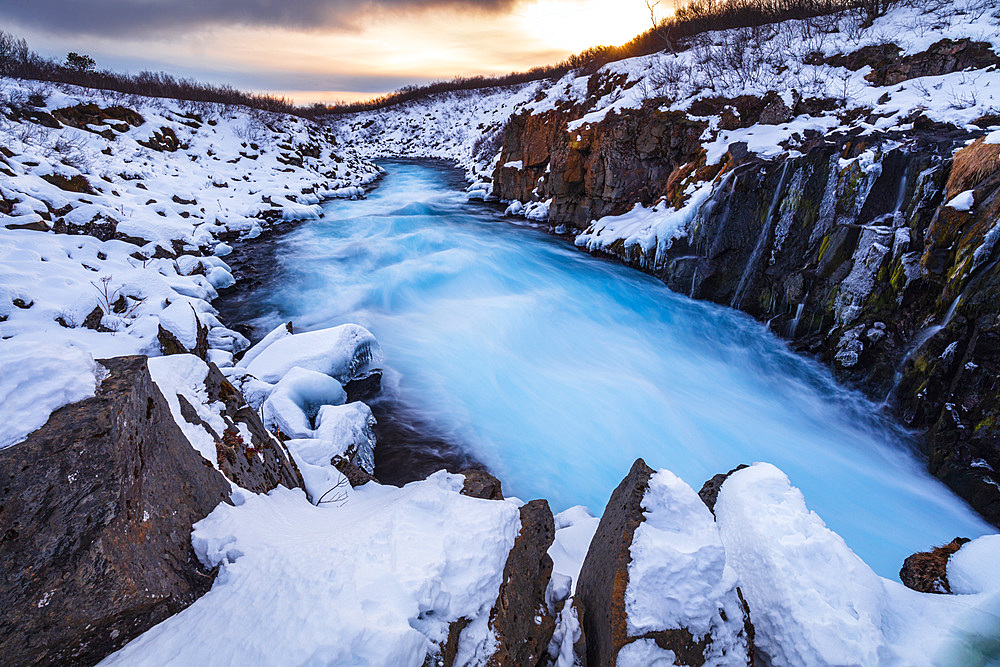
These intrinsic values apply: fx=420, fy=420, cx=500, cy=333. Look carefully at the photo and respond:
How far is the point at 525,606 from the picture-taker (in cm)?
201

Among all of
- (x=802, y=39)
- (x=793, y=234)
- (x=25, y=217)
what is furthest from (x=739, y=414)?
(x=802, y=39)

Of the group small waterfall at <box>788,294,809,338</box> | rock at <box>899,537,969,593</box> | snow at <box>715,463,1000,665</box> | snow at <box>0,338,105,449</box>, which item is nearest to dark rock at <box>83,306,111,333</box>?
snow at <box>0,338,105,449</box>

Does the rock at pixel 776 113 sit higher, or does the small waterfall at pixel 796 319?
the rock at pixel 776 113

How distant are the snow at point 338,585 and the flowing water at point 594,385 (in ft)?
9.55

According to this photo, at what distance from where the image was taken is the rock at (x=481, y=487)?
126 inches

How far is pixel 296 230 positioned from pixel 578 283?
1068 centimetres

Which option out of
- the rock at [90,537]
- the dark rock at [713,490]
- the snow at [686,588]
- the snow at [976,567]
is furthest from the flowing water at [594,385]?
the rock at [90,537]

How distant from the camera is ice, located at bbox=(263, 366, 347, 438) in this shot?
14.1 feet

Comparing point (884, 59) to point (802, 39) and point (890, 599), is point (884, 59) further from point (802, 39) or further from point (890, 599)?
point (890, 599)

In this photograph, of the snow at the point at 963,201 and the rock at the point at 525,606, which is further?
the snow at the point at 963,201

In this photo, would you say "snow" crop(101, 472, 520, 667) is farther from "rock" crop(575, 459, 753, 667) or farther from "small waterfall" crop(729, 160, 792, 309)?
"small waterfall" crop(729, 160, 792, 309)

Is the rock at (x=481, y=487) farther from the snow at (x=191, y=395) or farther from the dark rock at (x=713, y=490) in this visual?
the snow at (x=191, y=395)

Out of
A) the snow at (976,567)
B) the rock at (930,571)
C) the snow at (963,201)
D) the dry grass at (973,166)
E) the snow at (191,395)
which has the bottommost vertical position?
the rock at (930,571)

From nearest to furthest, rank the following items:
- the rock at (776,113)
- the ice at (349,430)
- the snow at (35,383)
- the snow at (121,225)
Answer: the snow at (35,383), the ice at (349,430), the snow at (121,225), the rock at (776,113)
